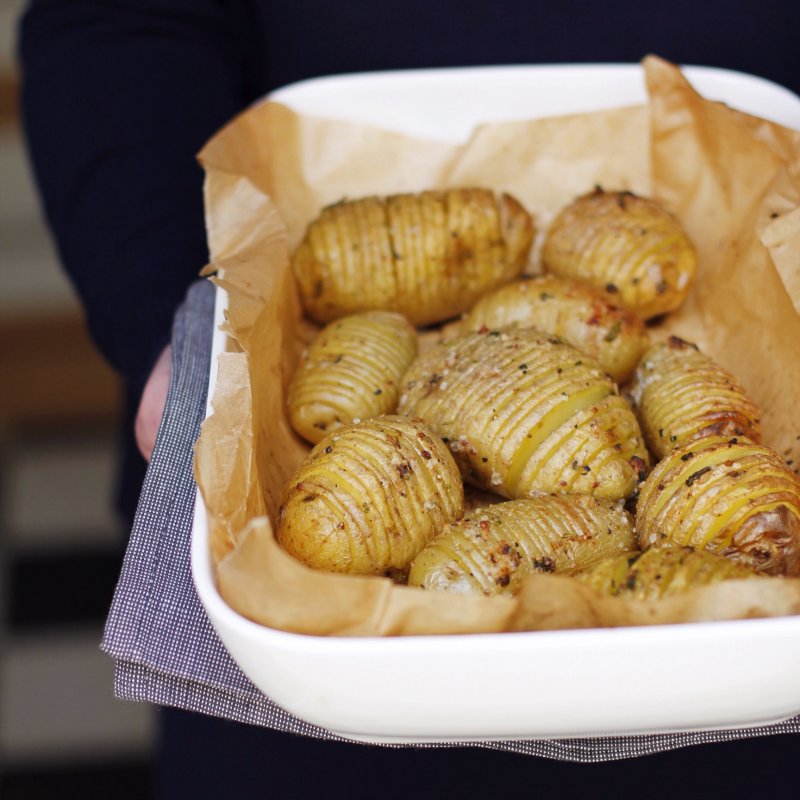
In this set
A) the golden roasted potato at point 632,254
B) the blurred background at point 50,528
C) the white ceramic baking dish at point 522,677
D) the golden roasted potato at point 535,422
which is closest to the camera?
the white ceramic baking dish at point 522,677

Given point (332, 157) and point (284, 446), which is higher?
point (332, 157)

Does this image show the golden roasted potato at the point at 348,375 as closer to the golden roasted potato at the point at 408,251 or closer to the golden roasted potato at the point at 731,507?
the golden roasted potato at the point at 408,251

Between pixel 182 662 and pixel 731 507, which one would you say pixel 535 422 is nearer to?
pixel 731 507

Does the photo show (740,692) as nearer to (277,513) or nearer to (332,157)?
(277,513)

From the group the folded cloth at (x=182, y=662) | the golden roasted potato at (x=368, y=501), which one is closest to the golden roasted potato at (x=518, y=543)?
Answer: the golden roasted potato at (x=368, y=501)

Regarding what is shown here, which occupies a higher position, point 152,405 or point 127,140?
point 127,140

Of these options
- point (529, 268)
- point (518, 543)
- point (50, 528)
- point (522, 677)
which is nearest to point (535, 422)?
point (518, 543)

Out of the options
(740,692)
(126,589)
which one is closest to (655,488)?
(740,692)
